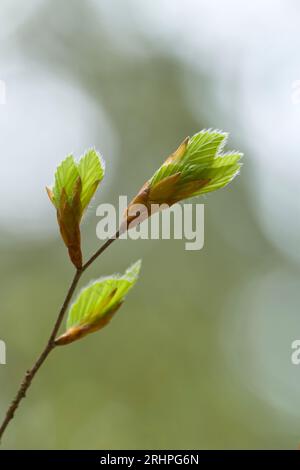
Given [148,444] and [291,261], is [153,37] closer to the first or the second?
[291,261]

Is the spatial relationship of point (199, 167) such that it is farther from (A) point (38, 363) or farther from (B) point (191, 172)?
(A) point (38, 363)

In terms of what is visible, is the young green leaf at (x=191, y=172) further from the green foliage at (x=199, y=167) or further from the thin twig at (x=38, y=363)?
the thin twig at (x=38, y=363)

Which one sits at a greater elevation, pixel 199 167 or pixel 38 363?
pixel 199 167

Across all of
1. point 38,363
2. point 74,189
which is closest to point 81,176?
point 74,189

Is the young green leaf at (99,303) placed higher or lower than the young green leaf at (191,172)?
lower

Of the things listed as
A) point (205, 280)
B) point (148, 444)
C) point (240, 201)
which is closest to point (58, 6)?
point (240, 201)

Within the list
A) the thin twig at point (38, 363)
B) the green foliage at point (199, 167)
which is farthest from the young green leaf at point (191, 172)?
the thin twig at point (38, 363)
